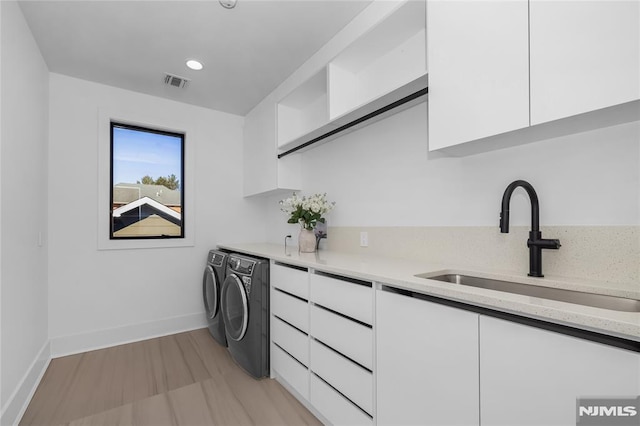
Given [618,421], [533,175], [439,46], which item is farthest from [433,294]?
[439,46]

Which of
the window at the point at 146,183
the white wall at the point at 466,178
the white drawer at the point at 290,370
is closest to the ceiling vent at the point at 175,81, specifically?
the window at the point at 146,183

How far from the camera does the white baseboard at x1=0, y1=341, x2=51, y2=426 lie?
1671 mm

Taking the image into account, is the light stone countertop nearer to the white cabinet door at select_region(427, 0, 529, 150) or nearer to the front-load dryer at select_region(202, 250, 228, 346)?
the white cabinet door at select_region(427, 0, 529, 150)

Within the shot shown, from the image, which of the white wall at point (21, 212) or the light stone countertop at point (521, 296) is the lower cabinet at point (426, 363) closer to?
the light stone countertop at point (521, 296)

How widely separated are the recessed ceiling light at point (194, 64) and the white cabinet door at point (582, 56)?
2309mm

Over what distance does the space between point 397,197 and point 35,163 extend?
2.60 m

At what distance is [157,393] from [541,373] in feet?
7.30

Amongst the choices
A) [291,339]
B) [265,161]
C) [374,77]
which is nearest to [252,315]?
[291,339]

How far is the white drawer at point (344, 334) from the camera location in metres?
1.43

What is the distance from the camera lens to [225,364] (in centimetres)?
247

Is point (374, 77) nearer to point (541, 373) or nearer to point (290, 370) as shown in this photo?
point (541, 373)

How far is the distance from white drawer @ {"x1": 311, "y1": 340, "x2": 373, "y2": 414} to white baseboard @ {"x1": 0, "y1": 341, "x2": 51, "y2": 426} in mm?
1654

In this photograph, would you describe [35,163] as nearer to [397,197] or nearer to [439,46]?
[397,197]

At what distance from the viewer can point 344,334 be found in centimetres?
155
